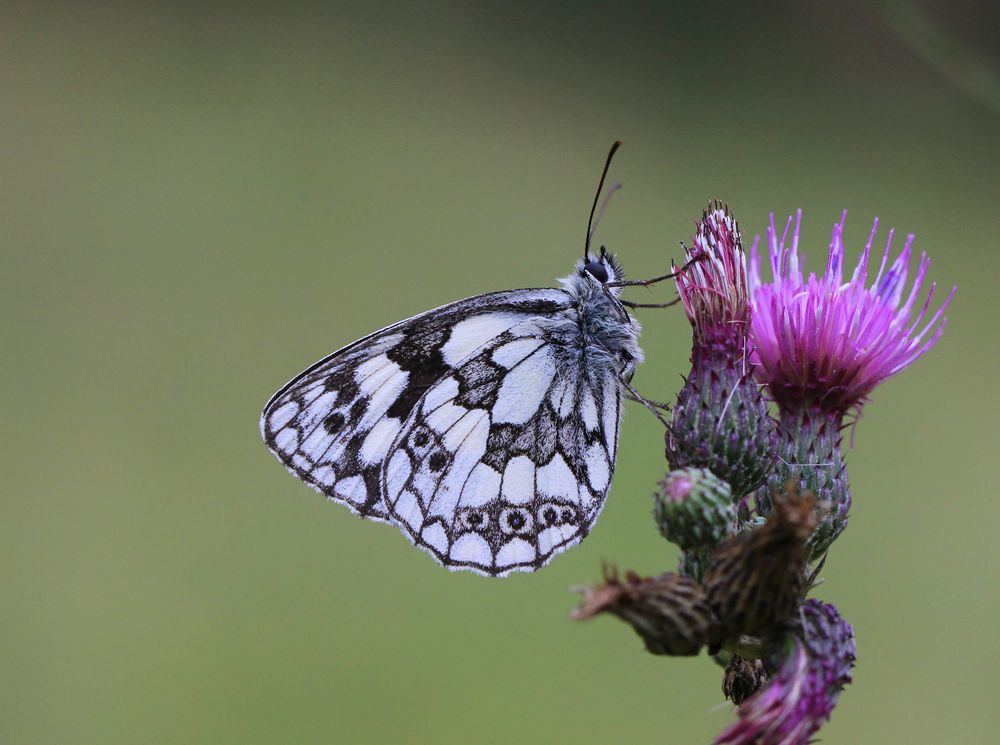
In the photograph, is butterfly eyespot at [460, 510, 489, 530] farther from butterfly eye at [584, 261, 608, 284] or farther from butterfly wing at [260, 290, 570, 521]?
butterfly eye at [584, 261, 608, 284]

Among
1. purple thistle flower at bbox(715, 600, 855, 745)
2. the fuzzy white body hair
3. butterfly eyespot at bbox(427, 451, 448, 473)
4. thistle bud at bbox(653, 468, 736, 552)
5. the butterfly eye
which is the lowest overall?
purple thistle flower at bbox(715, 600, 855, 745)

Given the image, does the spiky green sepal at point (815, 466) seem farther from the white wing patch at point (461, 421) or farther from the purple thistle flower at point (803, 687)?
the white wing patch at point (461, 421)

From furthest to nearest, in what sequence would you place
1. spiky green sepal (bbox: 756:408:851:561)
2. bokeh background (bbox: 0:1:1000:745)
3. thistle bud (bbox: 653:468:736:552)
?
bokeh background (bbox: 0:1:1000:745) → spiky green sepal (bbox: 756:408:851:561) → thistle bud (bbox: 653:468:736:552)

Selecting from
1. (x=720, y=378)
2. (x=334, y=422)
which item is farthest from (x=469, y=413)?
(x=720, y=378)

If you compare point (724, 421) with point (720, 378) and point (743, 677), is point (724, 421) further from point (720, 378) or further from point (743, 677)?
point (743, 677)

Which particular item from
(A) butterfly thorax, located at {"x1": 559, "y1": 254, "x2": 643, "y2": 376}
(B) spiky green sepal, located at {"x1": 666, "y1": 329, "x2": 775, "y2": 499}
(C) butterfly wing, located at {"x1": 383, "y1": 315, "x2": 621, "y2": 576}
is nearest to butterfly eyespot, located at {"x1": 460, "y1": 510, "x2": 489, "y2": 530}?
(C) butterfly wing, located at {"x1": 383, "y1": 315, "x2": 621, "y2": 576}

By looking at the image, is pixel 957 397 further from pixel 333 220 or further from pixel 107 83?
pixel 107 83
